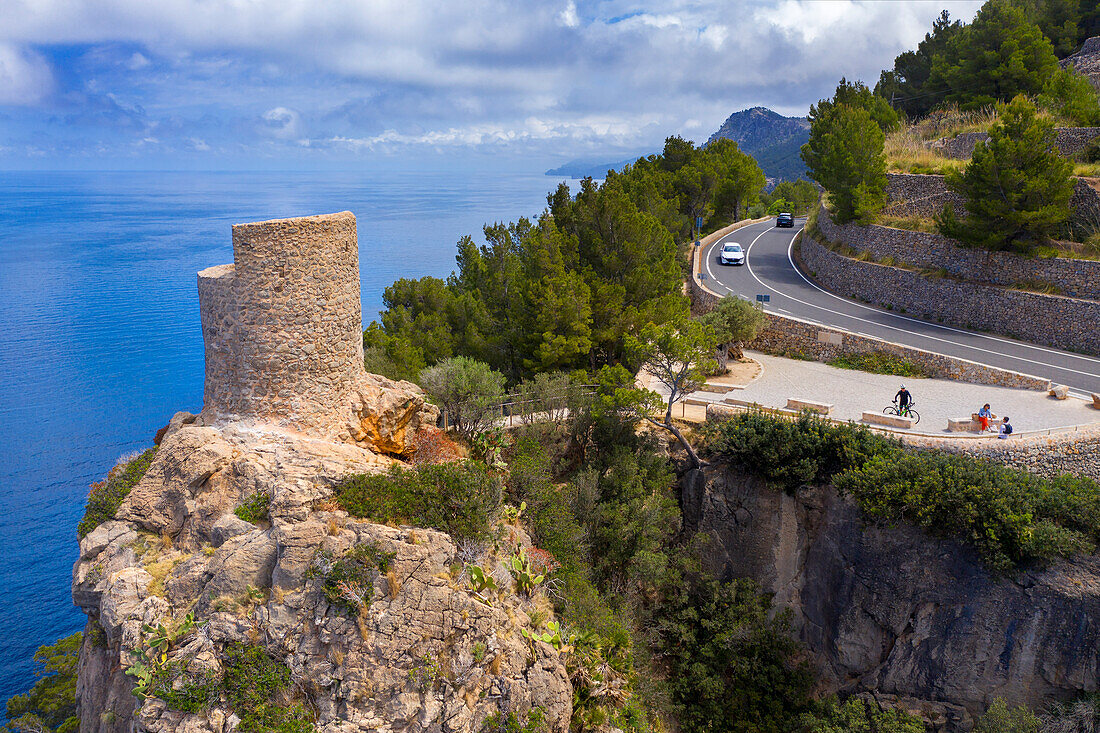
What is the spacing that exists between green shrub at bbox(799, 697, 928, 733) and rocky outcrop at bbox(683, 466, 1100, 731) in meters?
0.48

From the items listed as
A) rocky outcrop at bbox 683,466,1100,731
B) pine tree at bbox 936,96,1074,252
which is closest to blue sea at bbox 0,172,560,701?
rocky outcrop at bbox 683,466,1100,731

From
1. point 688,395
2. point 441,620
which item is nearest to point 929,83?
point 688,395

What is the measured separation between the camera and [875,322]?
26969 mm

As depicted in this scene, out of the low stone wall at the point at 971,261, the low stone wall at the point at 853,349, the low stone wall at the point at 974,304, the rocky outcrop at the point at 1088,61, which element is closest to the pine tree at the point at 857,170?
the low stone wall at the point at 971,261

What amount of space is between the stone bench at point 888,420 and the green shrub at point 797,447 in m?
1.23

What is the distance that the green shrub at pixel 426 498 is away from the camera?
11.0 meters

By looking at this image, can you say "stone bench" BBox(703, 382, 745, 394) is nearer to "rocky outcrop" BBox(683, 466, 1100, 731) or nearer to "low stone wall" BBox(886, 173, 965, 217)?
"rocky outcrop" BBox(683, 466, 1100, 731)

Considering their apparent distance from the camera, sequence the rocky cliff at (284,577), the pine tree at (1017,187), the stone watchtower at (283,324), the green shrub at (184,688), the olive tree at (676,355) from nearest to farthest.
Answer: the green shrub at (184,688), the rocky cliff at (284,577), the stone watchtower at (283,324), the olive tree at (676,355), the pine tree at (1017,187)

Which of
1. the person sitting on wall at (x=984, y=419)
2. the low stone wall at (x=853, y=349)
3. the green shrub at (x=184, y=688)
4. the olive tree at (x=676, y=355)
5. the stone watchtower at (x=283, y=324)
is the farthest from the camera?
the low stone wall at (x=853, y=349)

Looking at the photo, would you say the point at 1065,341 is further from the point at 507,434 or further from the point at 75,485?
the point at 75,485

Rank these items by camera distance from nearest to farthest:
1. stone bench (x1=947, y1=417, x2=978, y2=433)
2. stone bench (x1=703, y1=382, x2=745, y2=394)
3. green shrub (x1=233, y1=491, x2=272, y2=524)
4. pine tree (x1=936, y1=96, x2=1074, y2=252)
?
green shrub (x1=233, y1=491, x2=272, y2=524) → stone bench (x1=947, y1=417, x2=978, y2=433) → stone bench (x1=703, y1=382, x2=745, y2=394) → pine tree (x1=936, y1=96, x2=1074, y2=252)

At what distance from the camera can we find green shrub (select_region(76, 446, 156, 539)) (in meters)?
11.6

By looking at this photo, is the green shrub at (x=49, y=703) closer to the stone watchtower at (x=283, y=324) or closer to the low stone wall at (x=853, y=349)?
the stone watchtower at (x=283, y=324)

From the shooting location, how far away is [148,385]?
48.9m
